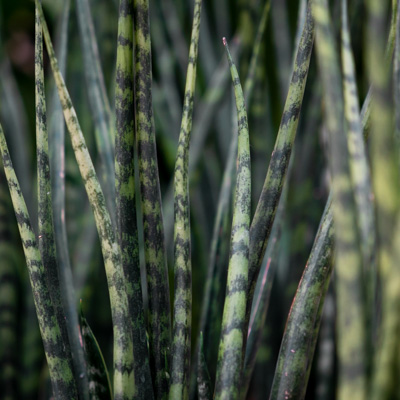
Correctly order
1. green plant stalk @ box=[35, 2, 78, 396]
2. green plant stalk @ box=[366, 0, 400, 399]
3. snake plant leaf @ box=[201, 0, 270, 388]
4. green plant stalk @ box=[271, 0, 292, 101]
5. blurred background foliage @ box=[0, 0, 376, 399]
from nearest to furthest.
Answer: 1. green plant stalk @ box=[366, 0, 400, 399]
2. green plant stalk @ box=[35, 2, 78, 396]
3. snake plant leaf @ box=[201, 0, 270, 388]
4. blurred background foliage @ box=[0, 0, 376, 399]
5. green plant stalk @ box=[271, 0, 292, 101]

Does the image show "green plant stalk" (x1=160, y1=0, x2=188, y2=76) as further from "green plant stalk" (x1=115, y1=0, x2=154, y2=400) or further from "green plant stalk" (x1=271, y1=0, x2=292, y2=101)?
"green plant stalk" (x1=115, y1=0, x2=154, y2=400)

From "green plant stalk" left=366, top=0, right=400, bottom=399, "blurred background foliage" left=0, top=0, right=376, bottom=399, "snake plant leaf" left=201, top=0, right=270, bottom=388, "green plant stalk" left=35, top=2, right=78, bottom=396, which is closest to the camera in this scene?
"green plant stalk" left=366, top=0, right=400, bottom=399

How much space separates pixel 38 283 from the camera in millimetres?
265

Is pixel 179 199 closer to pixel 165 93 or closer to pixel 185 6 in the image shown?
pixel 165 93

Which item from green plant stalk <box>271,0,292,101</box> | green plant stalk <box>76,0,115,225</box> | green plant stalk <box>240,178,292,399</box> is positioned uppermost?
green plant stalk <box>271,0,292,101</box>

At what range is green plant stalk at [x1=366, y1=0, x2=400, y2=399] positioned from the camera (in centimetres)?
18

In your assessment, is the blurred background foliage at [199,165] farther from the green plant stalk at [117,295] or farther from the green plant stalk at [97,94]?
the green plant stalk at [117,295]

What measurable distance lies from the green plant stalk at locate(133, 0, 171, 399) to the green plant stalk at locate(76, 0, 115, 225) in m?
0.12

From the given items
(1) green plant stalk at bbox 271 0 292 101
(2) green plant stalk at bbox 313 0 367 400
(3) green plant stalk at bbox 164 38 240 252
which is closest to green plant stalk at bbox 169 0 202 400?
(2) green plant stalk at bbox 313 0 367 400

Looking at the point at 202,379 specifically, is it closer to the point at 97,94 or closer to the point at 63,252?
the point at 63,252

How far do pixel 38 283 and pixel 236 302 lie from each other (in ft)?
0.34

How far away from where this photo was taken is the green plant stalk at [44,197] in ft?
0.92

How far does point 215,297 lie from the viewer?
1.34 ft

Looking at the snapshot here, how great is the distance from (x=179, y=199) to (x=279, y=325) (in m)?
0.30
